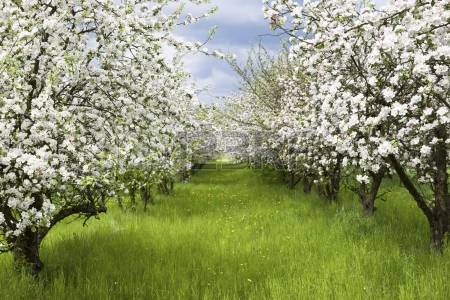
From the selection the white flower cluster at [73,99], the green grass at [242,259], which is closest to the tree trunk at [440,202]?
the green grass at [242,259]

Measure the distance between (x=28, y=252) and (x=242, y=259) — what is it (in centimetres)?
398

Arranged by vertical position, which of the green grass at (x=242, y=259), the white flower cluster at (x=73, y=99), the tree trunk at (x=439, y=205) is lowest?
the green grass at (x=242, y=259)

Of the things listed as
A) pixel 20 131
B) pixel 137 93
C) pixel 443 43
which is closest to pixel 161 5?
pixel 137 93

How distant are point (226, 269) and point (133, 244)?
2994 millimetres

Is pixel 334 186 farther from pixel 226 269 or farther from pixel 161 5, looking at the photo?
pixel 161 5

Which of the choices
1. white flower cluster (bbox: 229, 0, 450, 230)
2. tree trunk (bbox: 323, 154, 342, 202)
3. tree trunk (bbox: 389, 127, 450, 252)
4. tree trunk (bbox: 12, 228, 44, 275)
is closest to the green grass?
tree trunk (bbox: 12, 228, 44, 275)

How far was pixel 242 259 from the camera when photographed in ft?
31.6

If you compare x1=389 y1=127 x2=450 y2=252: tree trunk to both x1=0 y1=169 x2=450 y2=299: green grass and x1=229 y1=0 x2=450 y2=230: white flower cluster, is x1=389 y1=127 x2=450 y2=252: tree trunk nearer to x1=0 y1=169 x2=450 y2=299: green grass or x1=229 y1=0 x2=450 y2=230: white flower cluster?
x1=229 y1=0 x2=450 y2=230: white flower cluster

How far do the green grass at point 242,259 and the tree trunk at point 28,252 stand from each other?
0.69 ft

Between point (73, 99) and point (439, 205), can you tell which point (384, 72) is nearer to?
point (439, 205)

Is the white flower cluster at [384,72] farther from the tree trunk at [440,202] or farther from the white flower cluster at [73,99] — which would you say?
the white flower cluster at [73,99]

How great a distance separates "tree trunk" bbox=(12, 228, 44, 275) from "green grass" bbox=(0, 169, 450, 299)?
8.3 inches

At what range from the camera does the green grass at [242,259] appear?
7.62 m

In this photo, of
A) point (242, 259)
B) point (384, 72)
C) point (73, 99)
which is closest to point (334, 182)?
point (242, 259)
